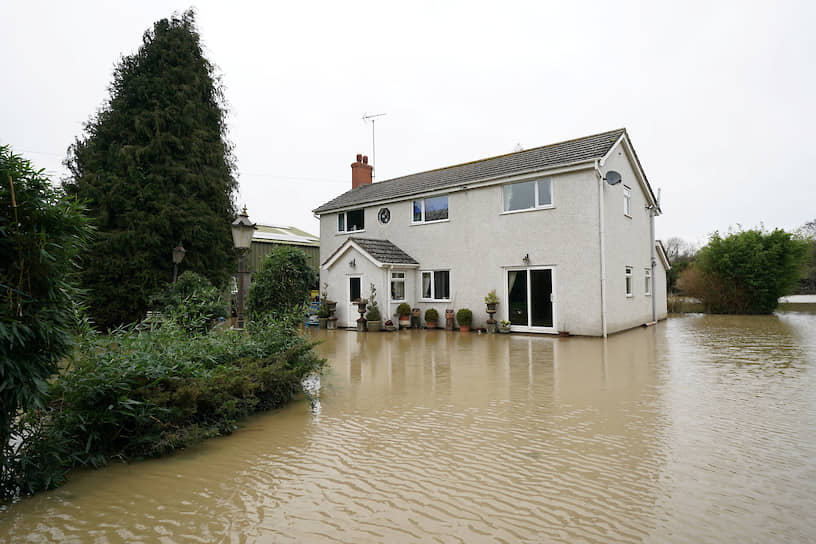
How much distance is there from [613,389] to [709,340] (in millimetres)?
→ 8292

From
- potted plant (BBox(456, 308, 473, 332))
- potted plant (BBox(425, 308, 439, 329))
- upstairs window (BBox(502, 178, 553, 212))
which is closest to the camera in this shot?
upstairs window (BBox(502, 178, 553, 212))

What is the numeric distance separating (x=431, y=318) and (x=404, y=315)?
1.09m

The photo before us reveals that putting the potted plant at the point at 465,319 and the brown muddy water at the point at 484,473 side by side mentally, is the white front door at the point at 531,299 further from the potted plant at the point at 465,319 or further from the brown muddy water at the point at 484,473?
the brown muddy water at the point at 484,473

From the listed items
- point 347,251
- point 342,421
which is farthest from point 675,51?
point 342,421

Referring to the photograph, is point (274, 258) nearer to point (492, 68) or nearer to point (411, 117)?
point (492, 68)

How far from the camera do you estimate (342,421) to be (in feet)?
18.9

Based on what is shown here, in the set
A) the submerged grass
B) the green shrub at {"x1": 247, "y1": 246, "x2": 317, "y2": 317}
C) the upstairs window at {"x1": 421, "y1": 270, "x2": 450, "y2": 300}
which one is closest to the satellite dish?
the upstairs window at {"x1": 421, "y1": 270, "x2": 450, "y2": 300}

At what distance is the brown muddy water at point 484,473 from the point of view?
3123mm

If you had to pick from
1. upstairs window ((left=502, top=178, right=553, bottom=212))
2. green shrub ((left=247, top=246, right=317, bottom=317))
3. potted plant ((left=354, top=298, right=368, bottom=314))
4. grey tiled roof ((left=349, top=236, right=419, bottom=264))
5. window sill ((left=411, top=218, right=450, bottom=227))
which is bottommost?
potted plant ((left=354, top=298, right=368, bottom=314))

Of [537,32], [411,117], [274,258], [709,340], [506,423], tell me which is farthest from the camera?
[411,117]

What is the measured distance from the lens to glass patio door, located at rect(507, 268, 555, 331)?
15.3 m

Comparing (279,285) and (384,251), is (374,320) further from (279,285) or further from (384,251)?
(279,285)

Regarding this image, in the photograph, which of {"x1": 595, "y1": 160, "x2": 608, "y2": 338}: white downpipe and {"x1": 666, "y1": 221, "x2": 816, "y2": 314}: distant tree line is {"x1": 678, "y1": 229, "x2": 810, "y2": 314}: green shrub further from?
{"x1": 595, "y1": 160, "x2": 608, "y2": 338}: white downpipe

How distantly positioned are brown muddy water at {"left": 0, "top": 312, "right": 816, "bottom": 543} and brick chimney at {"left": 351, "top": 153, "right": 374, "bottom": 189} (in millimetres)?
19109
